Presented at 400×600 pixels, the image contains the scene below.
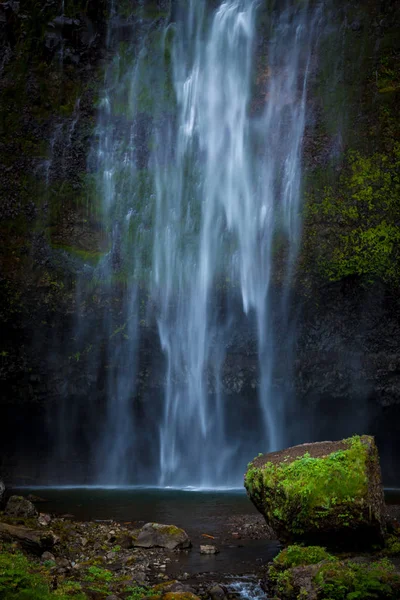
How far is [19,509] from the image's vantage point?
35.9 feet

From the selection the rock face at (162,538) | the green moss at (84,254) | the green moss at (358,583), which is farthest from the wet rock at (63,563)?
the green moss at (84,254)

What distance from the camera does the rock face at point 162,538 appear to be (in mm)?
9484

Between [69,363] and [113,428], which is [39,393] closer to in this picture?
[69,363]

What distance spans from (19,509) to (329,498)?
6.03 metres

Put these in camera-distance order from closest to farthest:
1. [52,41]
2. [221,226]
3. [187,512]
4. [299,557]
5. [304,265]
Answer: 1. [299,557]
2. [187,512]
3. [304,265]
4. [221,226]
5. [52,41]

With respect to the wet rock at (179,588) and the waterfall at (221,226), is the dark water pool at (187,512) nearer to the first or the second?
the wet rock at (179,588)

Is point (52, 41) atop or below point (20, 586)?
atop

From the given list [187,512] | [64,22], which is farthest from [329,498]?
[64,22]

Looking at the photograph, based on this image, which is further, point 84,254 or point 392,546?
point 84,254

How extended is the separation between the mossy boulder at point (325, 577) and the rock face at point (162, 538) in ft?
6.75

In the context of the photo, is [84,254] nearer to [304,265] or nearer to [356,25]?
[304,265]

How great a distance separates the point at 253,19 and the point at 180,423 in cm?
1620

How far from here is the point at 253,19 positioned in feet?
77.2

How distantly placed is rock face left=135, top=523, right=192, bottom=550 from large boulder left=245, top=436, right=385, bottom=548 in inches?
65.3
